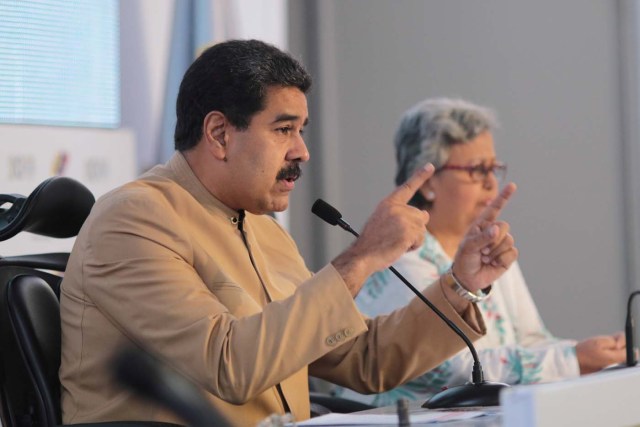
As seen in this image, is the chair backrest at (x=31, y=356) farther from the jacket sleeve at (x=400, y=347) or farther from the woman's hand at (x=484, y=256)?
the woman's hand at (x=484, y=256)

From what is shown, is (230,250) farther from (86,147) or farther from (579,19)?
(579,19)

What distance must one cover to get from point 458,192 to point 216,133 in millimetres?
1149

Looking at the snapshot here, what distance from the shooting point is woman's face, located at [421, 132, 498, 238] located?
2.95 meters

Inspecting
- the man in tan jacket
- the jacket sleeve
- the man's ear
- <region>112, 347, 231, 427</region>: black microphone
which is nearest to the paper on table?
the man in tan jacket

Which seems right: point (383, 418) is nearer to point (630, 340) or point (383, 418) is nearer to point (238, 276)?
point (238, 276)

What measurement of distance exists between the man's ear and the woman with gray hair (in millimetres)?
885

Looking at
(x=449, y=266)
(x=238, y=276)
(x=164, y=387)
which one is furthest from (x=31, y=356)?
(x=449, y=266)

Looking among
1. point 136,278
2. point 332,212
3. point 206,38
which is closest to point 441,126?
point 206,38

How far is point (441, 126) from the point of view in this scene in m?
3.02

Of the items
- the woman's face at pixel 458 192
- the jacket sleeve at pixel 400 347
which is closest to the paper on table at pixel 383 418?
the jacket sleeve at pixel 400 347

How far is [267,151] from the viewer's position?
Answer: 1.96m

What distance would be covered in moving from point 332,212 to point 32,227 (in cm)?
55

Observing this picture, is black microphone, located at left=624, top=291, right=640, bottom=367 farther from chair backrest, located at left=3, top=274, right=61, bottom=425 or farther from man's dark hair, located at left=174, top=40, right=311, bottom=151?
chair backrest, located at left=3, top=274, right=61, bottom=425

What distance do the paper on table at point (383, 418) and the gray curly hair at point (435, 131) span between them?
1.45 metres
